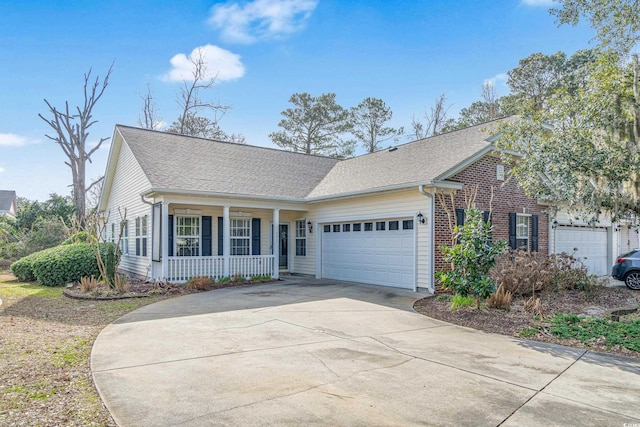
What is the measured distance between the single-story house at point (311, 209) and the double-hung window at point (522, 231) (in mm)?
50

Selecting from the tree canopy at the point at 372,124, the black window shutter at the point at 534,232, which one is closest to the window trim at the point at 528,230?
the black window shutter at the point at 534,232

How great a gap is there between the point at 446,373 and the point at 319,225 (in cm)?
1061

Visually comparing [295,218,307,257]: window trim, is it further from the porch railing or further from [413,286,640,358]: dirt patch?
[413,286,640,358]: dirt patch

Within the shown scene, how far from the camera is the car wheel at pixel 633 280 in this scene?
12931 mm

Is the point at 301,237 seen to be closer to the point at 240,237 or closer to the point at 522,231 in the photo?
the point at 240,237

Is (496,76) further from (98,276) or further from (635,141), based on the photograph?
(98,276)

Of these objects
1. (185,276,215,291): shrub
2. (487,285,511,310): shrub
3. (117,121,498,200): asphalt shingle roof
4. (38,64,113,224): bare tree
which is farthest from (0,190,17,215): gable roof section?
(487,285,511,310): shrub

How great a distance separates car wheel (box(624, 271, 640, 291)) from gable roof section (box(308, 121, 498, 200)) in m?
5.96

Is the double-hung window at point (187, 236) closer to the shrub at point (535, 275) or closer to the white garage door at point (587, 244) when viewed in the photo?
the shrub at point (535, 275)

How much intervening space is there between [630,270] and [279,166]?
12.6 metres

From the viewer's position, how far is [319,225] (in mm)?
15336

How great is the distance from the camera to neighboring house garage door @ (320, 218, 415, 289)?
479 inches

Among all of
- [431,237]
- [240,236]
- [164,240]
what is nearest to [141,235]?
[164,240]

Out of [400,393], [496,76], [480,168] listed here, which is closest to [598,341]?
[400,393]
